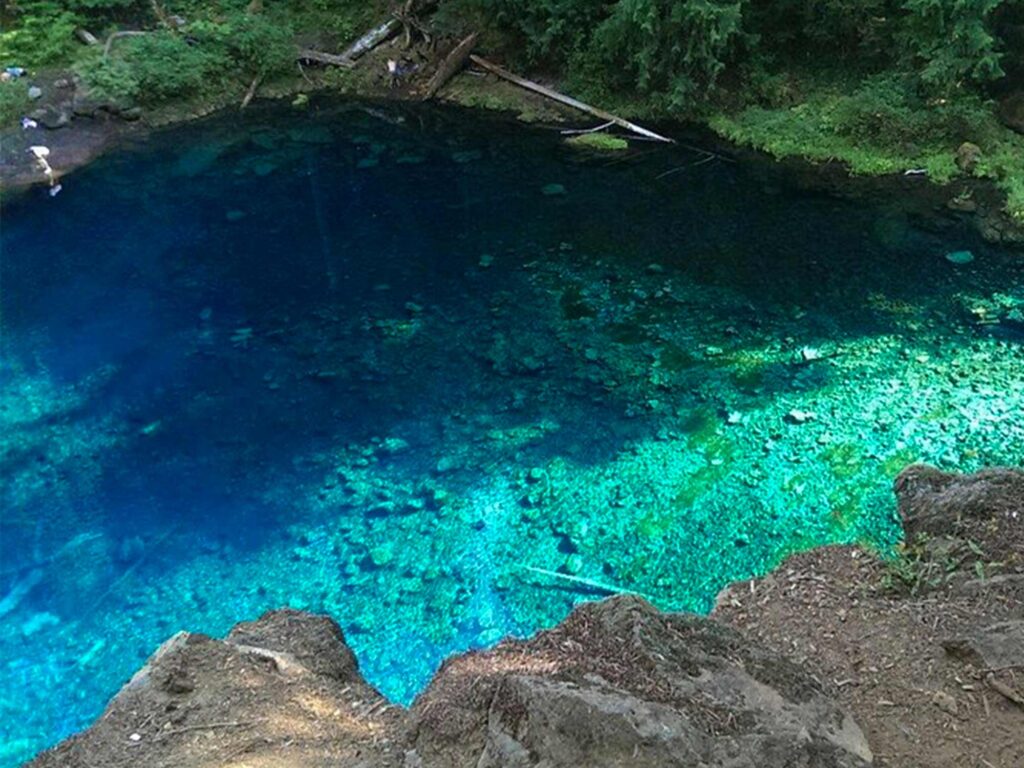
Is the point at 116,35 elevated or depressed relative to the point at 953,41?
elevated

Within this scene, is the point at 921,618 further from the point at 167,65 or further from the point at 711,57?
the point at 167,65

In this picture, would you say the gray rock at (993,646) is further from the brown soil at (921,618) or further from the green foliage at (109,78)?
the green foliage at (109,78)

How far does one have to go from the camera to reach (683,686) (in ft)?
12.3

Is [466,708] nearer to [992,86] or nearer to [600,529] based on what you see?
[600,529]

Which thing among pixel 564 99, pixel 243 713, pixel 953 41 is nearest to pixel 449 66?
pixel 564 99

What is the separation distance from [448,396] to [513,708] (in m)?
6.36

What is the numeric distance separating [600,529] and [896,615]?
10.4 ft

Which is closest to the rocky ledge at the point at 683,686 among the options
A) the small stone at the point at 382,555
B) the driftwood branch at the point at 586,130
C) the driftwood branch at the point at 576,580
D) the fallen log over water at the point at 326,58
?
the driftwood branch at the point at 576,580

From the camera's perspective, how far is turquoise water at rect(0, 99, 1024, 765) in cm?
742

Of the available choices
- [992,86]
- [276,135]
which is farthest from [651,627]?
[276,135]

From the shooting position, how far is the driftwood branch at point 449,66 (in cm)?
1747

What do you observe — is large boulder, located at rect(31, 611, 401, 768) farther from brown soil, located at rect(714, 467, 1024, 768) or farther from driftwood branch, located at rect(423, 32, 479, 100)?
driftwood branch, located at rect(423, 32, 479, 100)

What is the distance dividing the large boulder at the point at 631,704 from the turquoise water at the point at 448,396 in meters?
2.72

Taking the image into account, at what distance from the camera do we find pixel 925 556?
5.35m
